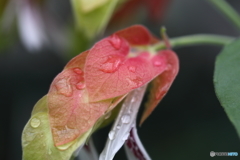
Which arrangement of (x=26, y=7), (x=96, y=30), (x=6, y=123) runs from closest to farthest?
(x=96, y=30), (x=26, y=7), (x=6, y=123)

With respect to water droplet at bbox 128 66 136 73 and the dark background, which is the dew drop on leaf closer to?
water droplet at bbox 128 66 136 73

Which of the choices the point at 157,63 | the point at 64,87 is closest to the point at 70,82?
the point at 64,87

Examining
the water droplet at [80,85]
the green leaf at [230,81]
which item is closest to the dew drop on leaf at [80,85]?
the water droplet at [80,85]

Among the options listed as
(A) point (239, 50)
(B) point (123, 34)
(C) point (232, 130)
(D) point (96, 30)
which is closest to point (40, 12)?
(D) point (96, 30)

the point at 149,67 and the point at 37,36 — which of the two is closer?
the point at 149,67

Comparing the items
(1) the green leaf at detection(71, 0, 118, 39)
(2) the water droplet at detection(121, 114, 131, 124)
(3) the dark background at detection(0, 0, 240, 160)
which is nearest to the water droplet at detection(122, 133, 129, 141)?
(2) the water droplet at detection(121, 114, 131, 124)

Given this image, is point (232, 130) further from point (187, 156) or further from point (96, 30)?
point (96, 30)

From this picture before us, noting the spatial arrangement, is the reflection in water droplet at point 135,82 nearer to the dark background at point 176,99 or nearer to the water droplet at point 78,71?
the water droplet at point 78,71
